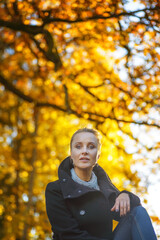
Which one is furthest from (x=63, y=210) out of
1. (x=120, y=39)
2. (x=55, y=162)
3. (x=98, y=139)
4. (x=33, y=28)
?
(x=55, y=162)

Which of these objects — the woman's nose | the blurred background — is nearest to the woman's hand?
the woman's nose

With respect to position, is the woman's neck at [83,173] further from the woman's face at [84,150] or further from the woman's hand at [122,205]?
the woman's hand at [122,205]

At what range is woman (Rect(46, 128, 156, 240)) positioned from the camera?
273 centimetres

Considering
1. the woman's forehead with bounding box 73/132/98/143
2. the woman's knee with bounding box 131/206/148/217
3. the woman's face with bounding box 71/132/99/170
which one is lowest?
the woman's knee with bounding box 131/206/148/217

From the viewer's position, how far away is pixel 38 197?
12.0 m

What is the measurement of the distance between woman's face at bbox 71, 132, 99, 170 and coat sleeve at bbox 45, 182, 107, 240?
32 cm

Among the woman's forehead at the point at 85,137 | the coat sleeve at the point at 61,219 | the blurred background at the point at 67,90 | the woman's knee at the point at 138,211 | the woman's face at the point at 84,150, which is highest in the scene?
the woman's forehead at the point at 85,137

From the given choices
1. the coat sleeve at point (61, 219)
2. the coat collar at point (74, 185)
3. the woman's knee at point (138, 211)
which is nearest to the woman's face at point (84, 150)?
the coat collar at point (74, 185)

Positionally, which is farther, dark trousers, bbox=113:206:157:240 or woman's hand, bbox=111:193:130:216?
woman's hand, bbox=111:193:130:216

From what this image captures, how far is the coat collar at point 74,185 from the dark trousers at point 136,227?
0.31m

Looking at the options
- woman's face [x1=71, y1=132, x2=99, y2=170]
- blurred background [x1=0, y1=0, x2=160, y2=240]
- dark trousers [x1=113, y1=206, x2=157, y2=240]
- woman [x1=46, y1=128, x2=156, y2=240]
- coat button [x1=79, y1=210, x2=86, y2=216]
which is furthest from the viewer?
blurred background [x1=0, y1=0, x2=160, y2=240]

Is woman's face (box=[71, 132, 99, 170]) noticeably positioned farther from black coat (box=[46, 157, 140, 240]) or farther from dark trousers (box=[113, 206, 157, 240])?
dark trousers (box=[113, 206, 157, 240])

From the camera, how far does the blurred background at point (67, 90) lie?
623cm

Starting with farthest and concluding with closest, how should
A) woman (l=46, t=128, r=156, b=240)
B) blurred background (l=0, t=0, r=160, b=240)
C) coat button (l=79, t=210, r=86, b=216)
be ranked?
blurred background (l=0, t=0, r=160, b=240), coat button (l=79, t=210, r=86, b=216), woman (l=46, t=128, r=156, b=240)
